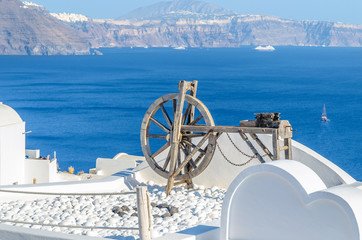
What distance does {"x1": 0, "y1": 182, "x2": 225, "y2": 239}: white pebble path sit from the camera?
424 inches

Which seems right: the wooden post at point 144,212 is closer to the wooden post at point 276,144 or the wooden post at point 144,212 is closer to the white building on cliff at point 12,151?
the wooden post at point 276,144

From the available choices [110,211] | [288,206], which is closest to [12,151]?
[110,211]

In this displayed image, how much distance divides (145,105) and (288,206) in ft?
281

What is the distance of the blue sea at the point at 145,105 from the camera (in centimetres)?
6588

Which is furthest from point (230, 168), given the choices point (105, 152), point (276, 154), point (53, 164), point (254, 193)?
point (105, 152)

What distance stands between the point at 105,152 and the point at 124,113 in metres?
21.8

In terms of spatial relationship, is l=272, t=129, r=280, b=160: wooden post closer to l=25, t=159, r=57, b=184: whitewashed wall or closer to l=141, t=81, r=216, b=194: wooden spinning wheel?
l=141, t=81, r=216, b=194: wooden spinning wheel

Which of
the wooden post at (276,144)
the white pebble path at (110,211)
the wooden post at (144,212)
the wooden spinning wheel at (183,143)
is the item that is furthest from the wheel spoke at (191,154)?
the wooden post at (144,212)

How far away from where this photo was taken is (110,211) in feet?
39.7

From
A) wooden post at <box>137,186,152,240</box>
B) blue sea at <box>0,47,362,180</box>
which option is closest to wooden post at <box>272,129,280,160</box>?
wooden post at <box>137,186,152,240</box>

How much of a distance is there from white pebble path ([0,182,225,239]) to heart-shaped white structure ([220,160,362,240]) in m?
2.07

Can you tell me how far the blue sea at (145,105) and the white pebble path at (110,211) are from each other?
42314 mm

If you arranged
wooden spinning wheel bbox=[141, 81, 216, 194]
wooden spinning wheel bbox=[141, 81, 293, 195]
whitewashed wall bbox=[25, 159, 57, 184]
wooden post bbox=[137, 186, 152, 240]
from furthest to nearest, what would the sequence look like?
whitewashed wall bbox=[25, 159, 57, 184] → wooden spinning wheel bbox=[141, 81, 216, 194] → wooden spinning wheel bbox=[141, 81, 293, 195] → wooden post bbox=[137, 186, 152, 240]

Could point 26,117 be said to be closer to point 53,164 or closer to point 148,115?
point 53,164
